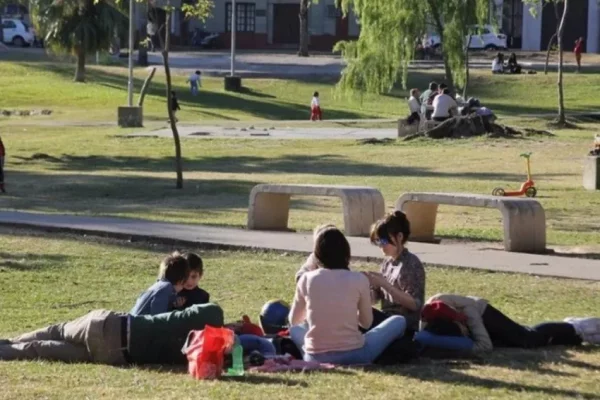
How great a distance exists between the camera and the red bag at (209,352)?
841 cm

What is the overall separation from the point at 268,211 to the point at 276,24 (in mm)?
68821

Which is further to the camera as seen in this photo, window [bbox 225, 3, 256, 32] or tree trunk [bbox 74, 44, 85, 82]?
window [bbox 225, 3, 256, 32]

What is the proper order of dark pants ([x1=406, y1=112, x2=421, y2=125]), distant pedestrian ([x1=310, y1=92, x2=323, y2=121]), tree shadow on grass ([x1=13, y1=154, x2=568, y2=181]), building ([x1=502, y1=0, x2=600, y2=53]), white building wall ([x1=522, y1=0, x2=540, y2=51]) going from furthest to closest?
white building wall ([x1=522, y1=0, x2=540, y2=51])
building ([x1=502, y1=0, x2=600, y2=53])
distant pedestrian ([x1=310, y1=92, x2=323, y2=121])
dark pants ([x1=406, y1=112, x2=421, y2=125])
tree shadow on grass ([x1=13, y1=154, x2=568, y2=181])

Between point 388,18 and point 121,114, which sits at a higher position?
point 388,18

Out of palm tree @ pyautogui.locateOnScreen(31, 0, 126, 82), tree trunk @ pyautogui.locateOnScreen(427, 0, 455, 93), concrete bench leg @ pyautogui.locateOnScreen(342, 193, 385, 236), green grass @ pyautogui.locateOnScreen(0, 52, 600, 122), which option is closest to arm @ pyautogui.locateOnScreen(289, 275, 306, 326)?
concrete bench leg @ pyautogui.locateOnScreen(342, 193, 385, 236)

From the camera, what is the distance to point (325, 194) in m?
17.0

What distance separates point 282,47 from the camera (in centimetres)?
8525

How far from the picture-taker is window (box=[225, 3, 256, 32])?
8421 cm

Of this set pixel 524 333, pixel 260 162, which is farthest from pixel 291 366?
pixel 260 162

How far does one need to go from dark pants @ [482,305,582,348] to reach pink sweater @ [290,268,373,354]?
1.06 metres

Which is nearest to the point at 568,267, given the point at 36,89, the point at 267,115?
the point at 267,115

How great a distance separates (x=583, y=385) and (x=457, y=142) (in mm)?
26346

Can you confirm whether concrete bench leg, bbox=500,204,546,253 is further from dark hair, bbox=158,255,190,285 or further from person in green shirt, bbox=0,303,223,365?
person in green shirt, bbox=0,303,223,365

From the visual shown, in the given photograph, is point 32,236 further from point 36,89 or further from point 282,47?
point 282,47
